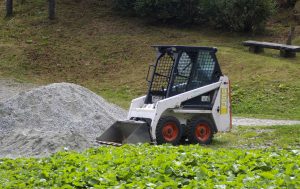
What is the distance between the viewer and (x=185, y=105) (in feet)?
47.6

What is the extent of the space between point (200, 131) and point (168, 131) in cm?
91

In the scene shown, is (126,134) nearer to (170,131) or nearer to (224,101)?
(170,131)

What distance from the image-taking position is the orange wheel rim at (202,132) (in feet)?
48.4

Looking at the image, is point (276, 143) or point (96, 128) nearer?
point (276, 143)

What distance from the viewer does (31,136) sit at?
13891 mm

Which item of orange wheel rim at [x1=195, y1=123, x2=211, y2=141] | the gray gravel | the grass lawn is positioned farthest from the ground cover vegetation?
the grass lawn

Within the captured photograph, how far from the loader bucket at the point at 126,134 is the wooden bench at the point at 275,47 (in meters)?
13.6

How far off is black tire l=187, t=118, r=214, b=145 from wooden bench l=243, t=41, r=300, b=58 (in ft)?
40.5

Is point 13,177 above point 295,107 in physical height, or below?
above

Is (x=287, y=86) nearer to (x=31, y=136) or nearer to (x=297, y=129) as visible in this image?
(x=297, y=129)

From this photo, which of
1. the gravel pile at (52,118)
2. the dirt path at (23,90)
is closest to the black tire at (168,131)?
the gravel pile at (52,118)

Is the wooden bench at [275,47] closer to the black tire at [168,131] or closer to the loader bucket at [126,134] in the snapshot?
the black tire at [168,131]

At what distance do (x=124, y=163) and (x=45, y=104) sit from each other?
28.2 feet

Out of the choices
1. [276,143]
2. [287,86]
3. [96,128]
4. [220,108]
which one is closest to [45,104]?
[96,128]
